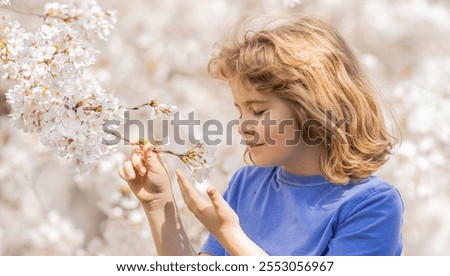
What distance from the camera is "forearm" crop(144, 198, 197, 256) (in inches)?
57.4

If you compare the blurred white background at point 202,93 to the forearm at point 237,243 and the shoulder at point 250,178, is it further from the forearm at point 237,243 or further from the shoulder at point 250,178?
the forearm at point 237,243

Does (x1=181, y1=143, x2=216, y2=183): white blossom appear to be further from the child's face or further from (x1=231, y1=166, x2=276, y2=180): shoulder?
(x1=231, y1=166, x2=276, y2=180): shoulder

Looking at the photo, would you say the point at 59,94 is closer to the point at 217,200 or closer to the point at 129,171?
the point at 129,171

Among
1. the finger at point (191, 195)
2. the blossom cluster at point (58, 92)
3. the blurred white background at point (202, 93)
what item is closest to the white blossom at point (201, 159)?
the finger at point (191, 195)

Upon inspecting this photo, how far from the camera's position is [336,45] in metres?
1.51

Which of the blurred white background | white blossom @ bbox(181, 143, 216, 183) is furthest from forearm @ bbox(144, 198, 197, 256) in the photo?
the blurred white background

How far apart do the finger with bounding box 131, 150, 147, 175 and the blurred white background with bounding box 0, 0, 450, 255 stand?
183 cm

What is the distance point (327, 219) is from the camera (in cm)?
137

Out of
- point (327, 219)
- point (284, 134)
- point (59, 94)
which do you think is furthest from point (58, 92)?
Result: point (327, 219)

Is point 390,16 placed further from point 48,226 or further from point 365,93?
point 365,93

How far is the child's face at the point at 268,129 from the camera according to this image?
4.57ft

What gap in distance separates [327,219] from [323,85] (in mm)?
250

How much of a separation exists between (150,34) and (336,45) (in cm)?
220

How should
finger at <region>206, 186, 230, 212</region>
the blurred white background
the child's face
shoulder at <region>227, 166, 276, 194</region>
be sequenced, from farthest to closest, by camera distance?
the blurred white background → shoulder at <region>227, 166, 276, 194</region> → the child's face → finger at <region>206, 186, 230, 212</region>
